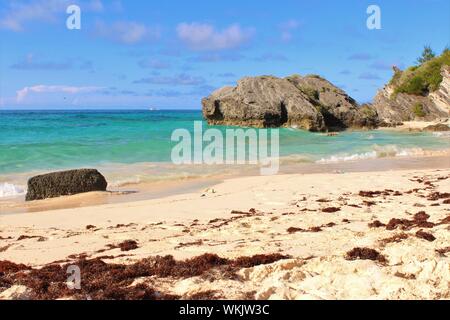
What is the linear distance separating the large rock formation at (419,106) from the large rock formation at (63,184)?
49018mm

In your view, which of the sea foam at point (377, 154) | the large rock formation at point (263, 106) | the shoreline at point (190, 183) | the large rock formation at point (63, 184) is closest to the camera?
A: the shoreline at point (190, 183)

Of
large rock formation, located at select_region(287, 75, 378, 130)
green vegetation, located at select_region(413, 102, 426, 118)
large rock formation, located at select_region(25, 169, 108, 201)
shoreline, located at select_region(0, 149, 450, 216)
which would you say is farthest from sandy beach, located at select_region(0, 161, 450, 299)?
green vegetation, located at select_region(413, 102, 426, 118)

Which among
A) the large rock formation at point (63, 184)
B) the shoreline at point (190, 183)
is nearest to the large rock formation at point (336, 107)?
the shoreline at point (190, 183)

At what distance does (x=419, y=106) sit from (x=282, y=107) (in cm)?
2033

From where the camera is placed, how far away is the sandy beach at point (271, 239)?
219 inches

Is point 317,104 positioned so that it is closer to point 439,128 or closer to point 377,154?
point 439,128

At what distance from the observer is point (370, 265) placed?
6.04 meters

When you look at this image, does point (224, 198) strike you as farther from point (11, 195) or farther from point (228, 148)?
point (228, 148)

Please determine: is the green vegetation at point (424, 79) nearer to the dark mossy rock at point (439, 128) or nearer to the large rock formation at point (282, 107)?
the large rock formation at point (282, 107)

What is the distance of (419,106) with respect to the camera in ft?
200

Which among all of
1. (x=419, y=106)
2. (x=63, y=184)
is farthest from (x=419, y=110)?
(x=63, y=184)

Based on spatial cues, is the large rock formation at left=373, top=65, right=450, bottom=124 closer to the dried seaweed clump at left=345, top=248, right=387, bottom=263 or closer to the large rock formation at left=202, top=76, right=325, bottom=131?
the large rock formation at left=202, top=76, right=325, bottom=131
